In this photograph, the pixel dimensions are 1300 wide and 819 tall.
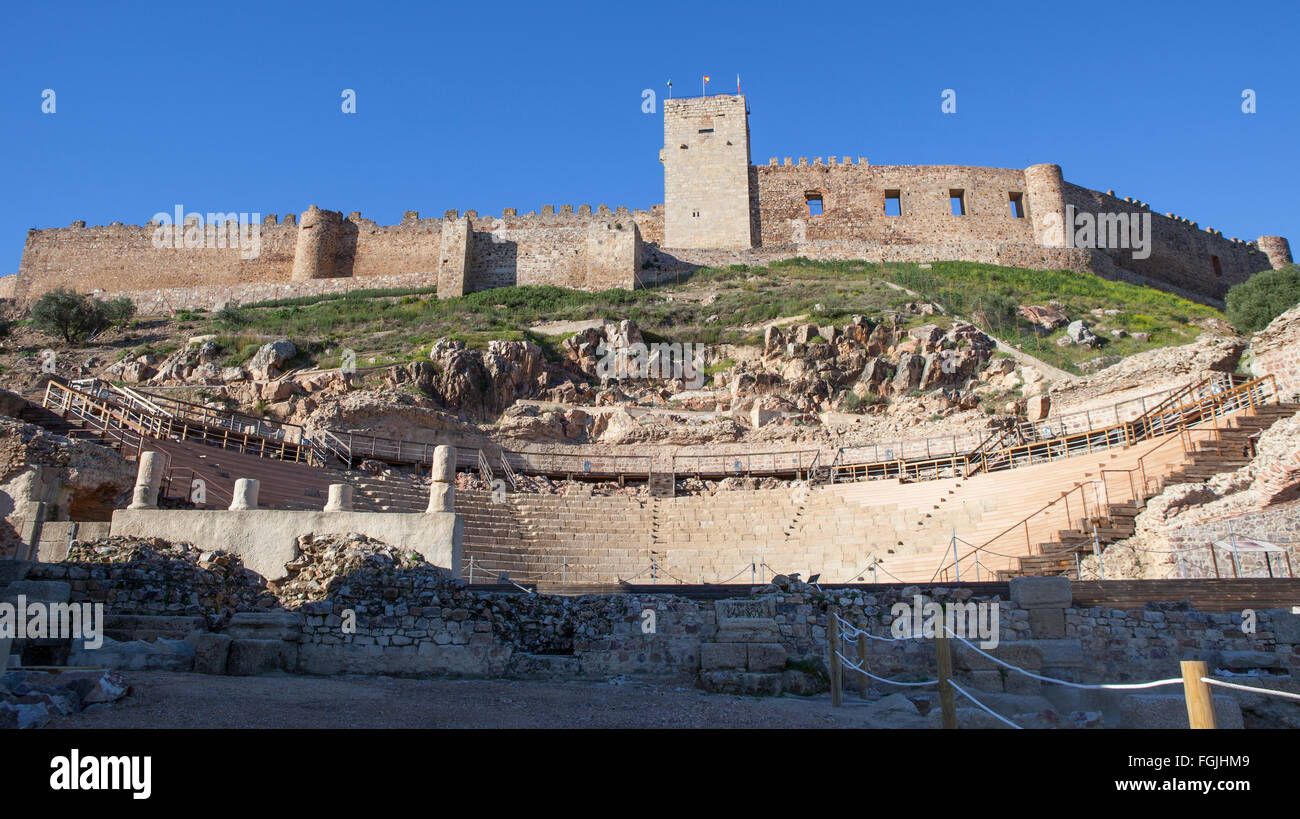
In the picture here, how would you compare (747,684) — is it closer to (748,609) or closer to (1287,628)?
(748,609)

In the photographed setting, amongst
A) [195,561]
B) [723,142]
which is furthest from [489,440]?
[723,142]

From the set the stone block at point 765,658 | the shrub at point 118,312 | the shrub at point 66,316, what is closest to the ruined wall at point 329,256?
the shrub at point 118,312

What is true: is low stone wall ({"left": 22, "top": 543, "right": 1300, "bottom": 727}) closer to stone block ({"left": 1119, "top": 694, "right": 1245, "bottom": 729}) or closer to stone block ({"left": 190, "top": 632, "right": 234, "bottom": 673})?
stone block ({"left": 190, "top": 632, "right": 234, "bottom": 673})

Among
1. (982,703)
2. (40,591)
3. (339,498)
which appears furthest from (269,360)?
(982,703)

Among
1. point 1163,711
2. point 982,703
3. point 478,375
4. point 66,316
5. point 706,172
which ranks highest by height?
point 706,172

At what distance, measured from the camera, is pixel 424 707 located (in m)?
7.19

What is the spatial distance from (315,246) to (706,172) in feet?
68.4

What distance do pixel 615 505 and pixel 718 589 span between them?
1076cm

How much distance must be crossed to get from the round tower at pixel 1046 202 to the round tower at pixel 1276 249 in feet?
52.2

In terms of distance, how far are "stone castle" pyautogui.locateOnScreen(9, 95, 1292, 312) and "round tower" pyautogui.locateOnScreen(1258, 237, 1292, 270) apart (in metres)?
6.41

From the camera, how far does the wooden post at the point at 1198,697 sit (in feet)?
12.6

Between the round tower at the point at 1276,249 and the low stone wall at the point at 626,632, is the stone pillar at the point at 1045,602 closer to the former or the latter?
the low stone wall at the point at 626,632

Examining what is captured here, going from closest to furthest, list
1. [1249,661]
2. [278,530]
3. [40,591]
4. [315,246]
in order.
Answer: [1249,661] → [40,591] → [278,530] → [315,246]
